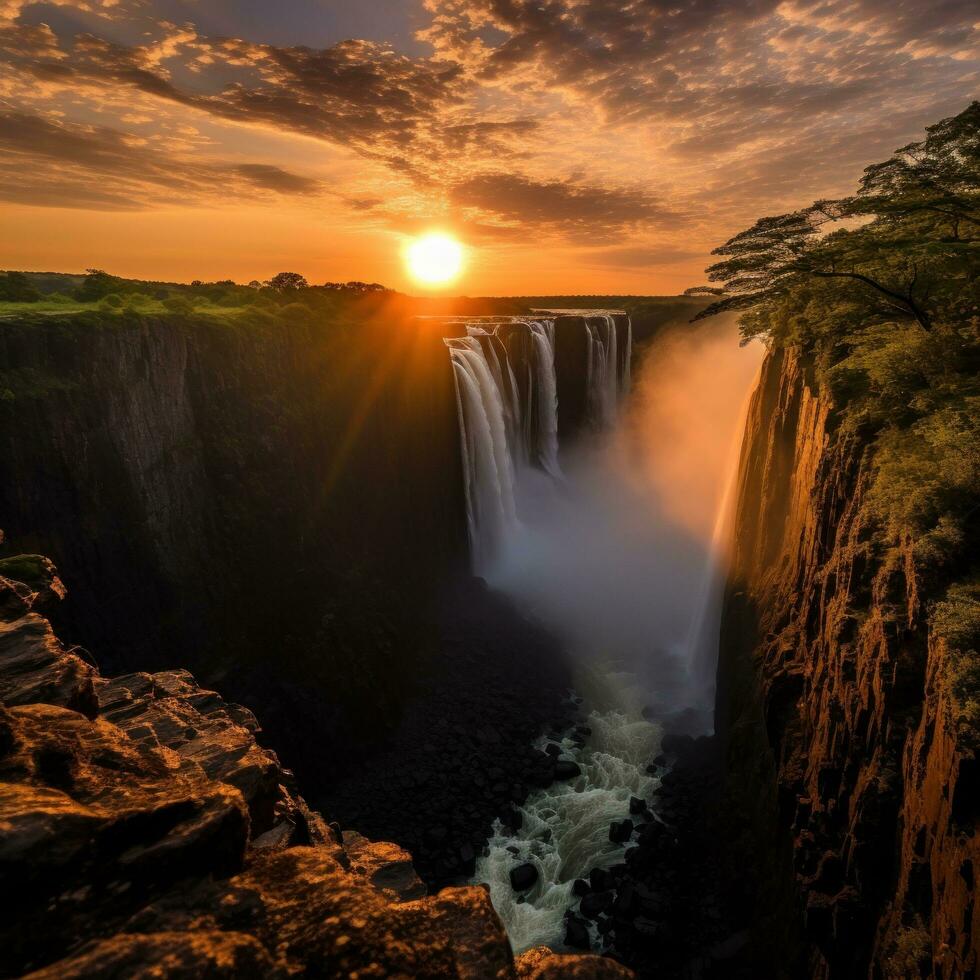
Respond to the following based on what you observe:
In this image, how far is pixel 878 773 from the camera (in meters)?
10.3

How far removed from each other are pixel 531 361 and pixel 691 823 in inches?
1362

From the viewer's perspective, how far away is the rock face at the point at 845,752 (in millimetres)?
8305

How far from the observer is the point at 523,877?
59.9 feet

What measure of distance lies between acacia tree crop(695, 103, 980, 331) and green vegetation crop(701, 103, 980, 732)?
0.04 meters

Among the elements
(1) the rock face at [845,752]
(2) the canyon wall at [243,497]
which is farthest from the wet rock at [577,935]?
(2) the canyon wall at [243,497]

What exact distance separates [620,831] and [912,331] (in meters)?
17.8

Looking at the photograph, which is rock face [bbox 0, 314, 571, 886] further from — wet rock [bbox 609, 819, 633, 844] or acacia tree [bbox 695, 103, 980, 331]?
acacia tree [bbox 695, 103, 980, 331]

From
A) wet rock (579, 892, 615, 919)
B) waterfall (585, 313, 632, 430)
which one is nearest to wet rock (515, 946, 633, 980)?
wet rock (579, 892, 615, 919)

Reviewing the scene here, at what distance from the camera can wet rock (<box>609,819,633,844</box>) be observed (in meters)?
19.5

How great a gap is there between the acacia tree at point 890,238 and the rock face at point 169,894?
16.3 metres

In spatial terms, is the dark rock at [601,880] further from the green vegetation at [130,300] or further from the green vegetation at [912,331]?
the green vegetation at [130,300]

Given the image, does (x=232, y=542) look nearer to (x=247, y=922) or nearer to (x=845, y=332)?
(x=247, y=922)

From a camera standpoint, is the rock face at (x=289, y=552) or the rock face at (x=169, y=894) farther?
the rock face at (x=289, y=552)

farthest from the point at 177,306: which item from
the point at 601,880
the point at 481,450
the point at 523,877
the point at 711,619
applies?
the point at 711,619
